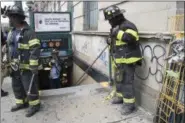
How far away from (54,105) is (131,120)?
1461 millimetres

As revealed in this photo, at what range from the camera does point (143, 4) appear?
13.3ft

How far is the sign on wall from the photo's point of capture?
7.27m

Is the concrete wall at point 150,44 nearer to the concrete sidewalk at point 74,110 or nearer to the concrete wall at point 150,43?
the concrete wall at point 150,43

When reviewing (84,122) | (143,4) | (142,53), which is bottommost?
(84,122)

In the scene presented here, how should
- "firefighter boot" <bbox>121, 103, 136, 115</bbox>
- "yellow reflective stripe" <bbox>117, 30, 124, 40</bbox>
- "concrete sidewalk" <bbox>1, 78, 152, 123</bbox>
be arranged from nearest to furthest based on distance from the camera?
1. "yellow reflective stripe" <bbox>117, 30, 124, 40</bbox>
2. "concrete sidewalk" <bbox>1, 78, 152, 123</bbox>
3. "firefighter boot" <bbox>121, 103, 136, 115</bbox>

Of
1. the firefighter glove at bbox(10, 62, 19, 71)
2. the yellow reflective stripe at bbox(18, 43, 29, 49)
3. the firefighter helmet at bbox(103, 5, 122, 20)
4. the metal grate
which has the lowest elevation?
the firefighter glove at bbox(10, 62, 19, 71)

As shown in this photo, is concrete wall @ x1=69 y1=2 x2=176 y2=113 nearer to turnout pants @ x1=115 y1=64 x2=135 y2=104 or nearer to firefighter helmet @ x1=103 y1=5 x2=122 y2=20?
turnout pants @ x1=115 y1=64 x2=135 y2=104

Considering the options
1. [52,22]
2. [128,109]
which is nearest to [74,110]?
[128,109]

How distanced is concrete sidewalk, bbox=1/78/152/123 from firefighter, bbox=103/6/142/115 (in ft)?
0.75

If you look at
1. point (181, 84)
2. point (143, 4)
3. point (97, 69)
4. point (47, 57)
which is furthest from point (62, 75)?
point (181, 84)

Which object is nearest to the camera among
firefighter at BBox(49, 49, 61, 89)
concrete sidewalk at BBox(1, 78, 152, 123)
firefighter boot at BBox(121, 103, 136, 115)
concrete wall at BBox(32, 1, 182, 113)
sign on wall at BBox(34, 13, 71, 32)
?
concrete wall at BBox(32, 1, 182, 113)

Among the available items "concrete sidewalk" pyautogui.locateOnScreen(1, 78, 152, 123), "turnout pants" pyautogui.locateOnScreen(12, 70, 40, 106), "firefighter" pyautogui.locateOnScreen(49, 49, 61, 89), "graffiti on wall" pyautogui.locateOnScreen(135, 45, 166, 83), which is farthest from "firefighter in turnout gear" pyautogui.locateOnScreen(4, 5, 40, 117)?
"firefighter" pyautogui.locateOnScreen(49, 49, 61, 89)

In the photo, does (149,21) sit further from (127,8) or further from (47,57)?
(47,57)

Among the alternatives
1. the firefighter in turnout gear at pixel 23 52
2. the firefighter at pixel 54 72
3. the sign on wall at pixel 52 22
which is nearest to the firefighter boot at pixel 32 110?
the firefighter in turnout gear at pixel 23 52
